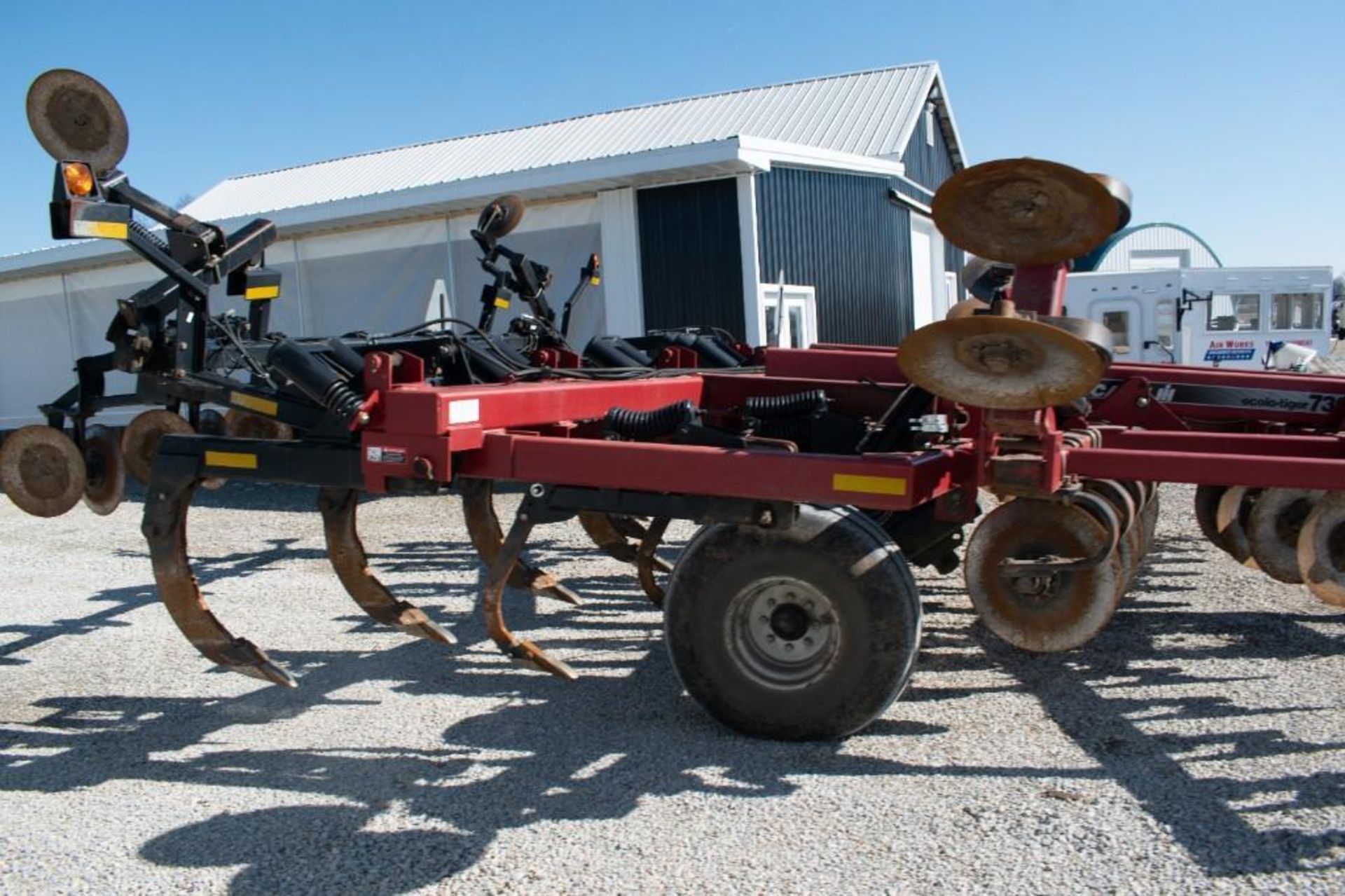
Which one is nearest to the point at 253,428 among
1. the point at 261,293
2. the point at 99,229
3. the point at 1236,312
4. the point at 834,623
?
the point at 261,293

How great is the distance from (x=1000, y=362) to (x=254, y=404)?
325 cm

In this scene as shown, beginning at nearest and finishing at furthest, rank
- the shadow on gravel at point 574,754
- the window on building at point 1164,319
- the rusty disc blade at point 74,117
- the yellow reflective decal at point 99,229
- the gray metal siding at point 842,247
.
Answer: the shadow on gravel at point 574,754, the yellow reflective decal at point 99,229, the rusty disc blade at point 74,117, the gray metal siding at point 842,247, the window on building at point 1164,319

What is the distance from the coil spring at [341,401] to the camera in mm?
4188

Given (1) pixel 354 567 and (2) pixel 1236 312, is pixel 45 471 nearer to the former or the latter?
(1) pixel 354 567

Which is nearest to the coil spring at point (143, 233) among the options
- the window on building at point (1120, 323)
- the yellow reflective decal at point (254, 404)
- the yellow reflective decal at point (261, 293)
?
the yellow reflective decal at point (261, 293)

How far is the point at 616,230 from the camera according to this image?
12867 millimetres

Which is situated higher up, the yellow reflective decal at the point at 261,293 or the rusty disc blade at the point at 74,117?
the rusty disc blade at the point at 74,117

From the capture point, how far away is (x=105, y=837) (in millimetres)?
3527

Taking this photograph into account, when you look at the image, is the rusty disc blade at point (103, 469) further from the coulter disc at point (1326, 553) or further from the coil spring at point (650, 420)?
the coulter disc at point (1326, 553)

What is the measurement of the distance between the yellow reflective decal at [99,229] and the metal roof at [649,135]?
11689mm

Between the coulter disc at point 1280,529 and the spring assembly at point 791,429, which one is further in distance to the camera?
the spring assembly at point 791,429

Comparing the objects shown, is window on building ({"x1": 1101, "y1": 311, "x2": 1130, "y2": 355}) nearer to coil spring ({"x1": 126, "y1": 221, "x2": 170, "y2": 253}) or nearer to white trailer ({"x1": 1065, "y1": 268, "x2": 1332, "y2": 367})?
white trailer ({"x1": 1065, "y1": 268, "x2": 1332, "y2": 367})

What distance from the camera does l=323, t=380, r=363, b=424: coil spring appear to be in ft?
13.7

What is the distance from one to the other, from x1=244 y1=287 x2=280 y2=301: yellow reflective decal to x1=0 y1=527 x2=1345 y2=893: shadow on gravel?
101 inches
